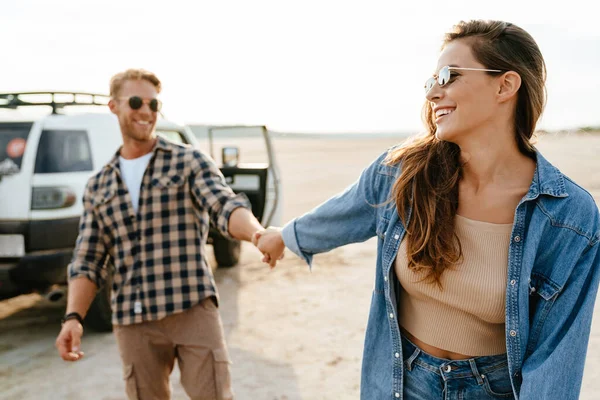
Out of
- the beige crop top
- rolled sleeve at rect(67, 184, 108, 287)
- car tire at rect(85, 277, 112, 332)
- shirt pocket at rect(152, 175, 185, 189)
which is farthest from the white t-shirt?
car tire at rect(85, 277, 112, 332)

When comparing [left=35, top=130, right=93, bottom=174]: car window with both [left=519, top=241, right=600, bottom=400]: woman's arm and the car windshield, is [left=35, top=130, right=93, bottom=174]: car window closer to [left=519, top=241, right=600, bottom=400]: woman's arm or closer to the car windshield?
the car windshield

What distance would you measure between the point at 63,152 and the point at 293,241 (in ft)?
10.4

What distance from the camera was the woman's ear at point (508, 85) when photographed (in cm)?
191

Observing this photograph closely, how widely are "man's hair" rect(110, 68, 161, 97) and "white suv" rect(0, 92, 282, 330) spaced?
192 cm

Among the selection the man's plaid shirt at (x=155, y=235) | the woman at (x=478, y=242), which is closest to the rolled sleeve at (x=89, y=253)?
the man's plaid shirt at (x=155, y=235)

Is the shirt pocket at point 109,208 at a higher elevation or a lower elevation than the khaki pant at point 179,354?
higher

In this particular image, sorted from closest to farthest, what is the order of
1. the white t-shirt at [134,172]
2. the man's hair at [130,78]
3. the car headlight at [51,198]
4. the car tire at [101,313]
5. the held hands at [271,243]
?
the held hands at [271,243] < the white t-shirt at [134,172] < the man's hair at [130,78] < the car headlight at [51,198] < the car tire at [101,313]

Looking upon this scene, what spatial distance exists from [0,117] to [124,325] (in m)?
2.92

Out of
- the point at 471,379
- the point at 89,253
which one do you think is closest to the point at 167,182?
the point at 89,253

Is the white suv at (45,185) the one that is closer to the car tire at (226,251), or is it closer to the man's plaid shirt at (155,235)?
the man's plaid shirt at (155,235)

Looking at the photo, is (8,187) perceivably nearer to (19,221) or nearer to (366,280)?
(19,221)

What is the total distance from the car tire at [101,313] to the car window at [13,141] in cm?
128

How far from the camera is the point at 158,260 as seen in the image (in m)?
2.77

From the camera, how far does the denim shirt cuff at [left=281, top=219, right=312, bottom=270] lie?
2.28 meters
